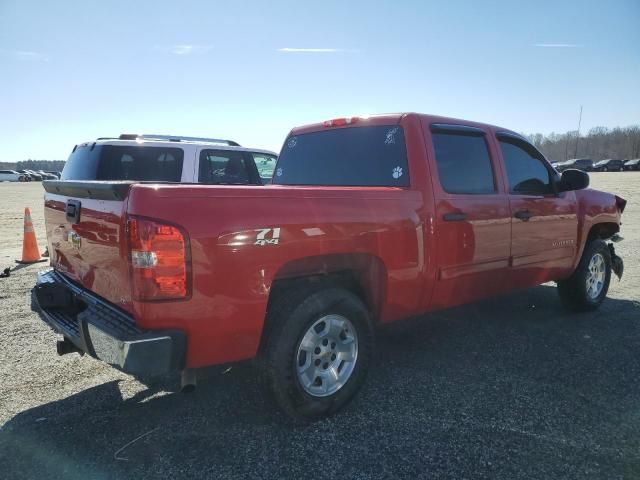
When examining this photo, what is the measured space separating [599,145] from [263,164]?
128m

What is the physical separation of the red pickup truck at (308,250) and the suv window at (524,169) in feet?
0.06

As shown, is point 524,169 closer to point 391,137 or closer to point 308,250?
point 391,137

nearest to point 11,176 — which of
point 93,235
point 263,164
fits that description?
point 263,164

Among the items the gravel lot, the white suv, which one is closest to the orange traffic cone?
the white suv

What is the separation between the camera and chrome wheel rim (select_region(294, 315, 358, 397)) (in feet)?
9.48

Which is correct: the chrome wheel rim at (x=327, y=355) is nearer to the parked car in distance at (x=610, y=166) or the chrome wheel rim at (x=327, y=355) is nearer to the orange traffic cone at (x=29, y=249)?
the orange traffic cone at (x=29, y=249)

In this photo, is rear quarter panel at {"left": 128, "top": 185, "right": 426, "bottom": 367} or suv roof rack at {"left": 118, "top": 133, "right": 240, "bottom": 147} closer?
rear quarter panel at {"left": 128, "top": 185, "right": 426, "bottom": 367}

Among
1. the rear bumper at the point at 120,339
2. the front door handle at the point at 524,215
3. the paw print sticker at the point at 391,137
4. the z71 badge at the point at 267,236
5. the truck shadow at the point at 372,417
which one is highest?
the paw print sticker at the point at 391,137

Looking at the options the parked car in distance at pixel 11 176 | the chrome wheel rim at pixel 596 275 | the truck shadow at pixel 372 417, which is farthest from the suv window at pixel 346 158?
the parked car in distance at pixel 11 176

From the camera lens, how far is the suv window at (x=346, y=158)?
351cm

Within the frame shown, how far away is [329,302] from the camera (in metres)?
2.87

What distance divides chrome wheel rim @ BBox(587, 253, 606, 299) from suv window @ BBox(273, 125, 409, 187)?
10.1 feet

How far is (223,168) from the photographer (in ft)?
24.2

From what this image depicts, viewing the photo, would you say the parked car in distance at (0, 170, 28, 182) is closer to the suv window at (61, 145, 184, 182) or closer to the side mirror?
the suv window at (61, 145, 184, 182)
